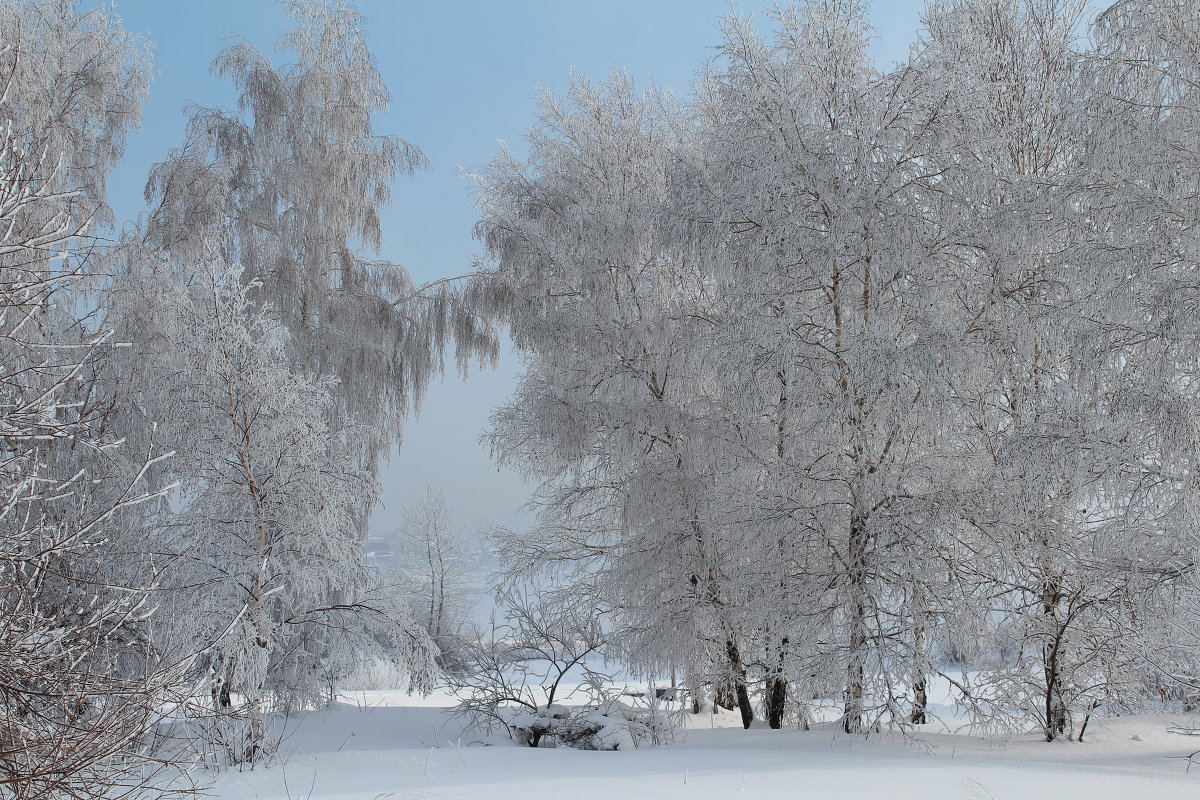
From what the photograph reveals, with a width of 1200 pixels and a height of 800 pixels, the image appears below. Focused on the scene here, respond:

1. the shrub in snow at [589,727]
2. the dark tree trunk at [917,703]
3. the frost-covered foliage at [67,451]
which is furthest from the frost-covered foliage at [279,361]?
the dark tree trunk at [917,703]

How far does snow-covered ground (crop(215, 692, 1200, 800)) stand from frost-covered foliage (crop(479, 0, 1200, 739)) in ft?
1.58

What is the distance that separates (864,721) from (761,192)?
15.1 feet

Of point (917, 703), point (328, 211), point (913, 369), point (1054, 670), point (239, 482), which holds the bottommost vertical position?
point (917, 703)

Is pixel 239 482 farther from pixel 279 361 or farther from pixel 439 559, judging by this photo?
pixel 439 559

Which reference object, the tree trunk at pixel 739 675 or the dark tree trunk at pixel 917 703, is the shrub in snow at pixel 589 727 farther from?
the dark tree trunk at pixel 917 703

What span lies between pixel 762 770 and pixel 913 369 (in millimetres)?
3101

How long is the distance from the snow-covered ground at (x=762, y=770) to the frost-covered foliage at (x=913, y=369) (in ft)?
1.58

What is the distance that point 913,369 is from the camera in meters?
6.19

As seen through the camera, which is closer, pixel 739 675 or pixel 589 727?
pixel 589 727

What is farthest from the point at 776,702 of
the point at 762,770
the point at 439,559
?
the point at 439,559

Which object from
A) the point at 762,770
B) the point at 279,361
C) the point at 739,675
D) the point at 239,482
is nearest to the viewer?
the point at 762,770

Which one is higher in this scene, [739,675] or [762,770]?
[739,675]

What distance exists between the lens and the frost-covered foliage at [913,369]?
6121 mm

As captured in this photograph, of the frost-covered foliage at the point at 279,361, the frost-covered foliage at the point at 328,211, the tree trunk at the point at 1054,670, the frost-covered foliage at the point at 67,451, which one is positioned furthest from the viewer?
the frost-covered foliage at the point at 328,211
